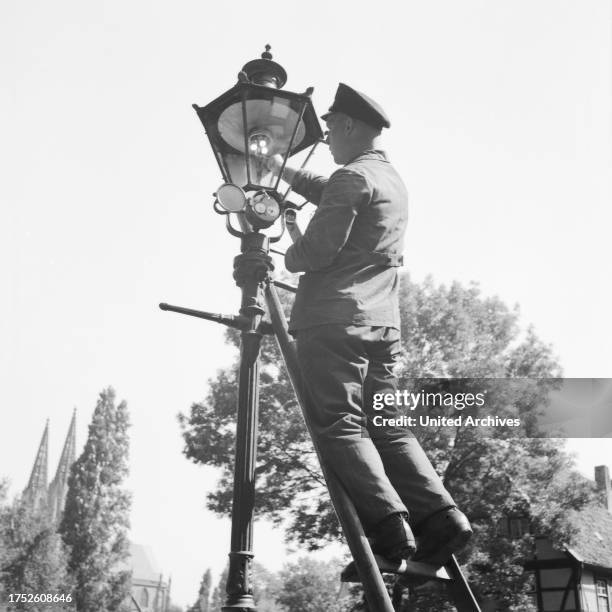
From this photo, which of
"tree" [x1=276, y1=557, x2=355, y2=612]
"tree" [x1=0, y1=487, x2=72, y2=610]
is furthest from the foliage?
"tree" [x1=276, y1=557, x2=355, y2=612]

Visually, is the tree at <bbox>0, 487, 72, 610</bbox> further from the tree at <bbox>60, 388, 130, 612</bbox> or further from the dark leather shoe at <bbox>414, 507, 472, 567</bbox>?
the dark leather shoe at <bbox>414, 507, 472, 567</bbox>

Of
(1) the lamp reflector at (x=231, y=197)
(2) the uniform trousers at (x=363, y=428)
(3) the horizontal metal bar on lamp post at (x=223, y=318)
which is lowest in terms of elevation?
(2) the uniform trousers at (x=363, y=428)

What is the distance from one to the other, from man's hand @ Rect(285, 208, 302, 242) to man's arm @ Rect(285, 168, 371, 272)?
3.21ft

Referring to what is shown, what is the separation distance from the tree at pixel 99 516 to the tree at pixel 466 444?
104 ft

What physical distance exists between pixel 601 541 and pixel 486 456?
13.3 m

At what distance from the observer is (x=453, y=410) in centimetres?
2073

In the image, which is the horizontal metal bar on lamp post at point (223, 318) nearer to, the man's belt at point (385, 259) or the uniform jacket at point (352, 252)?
the uniform jacket at point (352, 252)

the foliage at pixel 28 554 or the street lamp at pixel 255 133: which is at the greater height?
the street lamp at pixel 255 133

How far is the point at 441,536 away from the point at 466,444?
18186 mm

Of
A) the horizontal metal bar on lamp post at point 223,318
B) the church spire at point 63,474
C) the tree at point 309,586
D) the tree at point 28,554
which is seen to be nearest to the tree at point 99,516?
the tree at point 28,554

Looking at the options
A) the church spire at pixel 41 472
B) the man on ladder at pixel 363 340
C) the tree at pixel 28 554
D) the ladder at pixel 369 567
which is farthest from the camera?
the church spire at pixel 41 472

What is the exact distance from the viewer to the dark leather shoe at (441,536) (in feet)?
9.04

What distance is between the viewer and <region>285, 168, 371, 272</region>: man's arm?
299 centimetres

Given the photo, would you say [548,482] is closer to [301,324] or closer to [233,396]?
[233,396]
